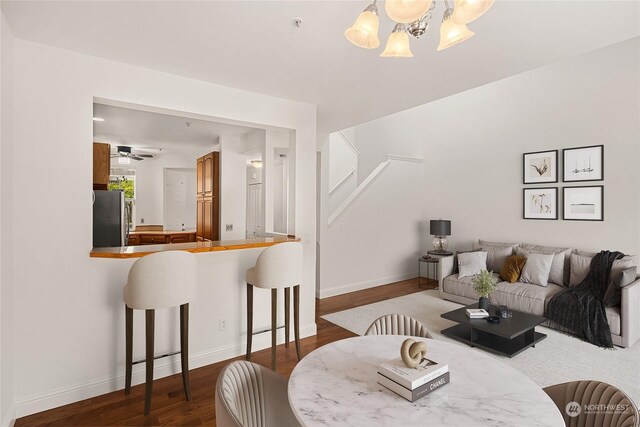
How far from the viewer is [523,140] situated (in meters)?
5.02

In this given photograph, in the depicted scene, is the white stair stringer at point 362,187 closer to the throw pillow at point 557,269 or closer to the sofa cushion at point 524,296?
the sofa cushion at point 524,296

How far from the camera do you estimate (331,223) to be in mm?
5305

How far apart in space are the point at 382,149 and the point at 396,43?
18.9ft

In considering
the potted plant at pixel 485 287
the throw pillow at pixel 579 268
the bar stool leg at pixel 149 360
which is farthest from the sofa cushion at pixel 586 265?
the bar stool leg at pixel 149 360

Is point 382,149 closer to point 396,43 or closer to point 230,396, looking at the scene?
point 396,43

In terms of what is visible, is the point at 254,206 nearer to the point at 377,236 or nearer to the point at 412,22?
the point at 377,236

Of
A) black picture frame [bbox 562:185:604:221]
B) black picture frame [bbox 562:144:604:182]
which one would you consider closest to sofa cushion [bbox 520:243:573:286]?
black picture frame [bbox 562:185:604:221]

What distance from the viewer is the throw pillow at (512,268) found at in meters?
4.45

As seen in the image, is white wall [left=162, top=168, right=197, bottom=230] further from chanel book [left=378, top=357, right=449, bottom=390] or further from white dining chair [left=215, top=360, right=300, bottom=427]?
chanel book [left=378, top=357, right=449, bottom=390]

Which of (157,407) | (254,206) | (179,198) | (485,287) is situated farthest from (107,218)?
(179,198)

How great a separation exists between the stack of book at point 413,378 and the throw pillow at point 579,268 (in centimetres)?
392

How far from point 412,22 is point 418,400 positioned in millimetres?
1506

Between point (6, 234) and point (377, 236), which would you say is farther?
point (377, 236)

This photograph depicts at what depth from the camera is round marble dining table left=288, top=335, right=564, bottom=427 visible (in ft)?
3.55
